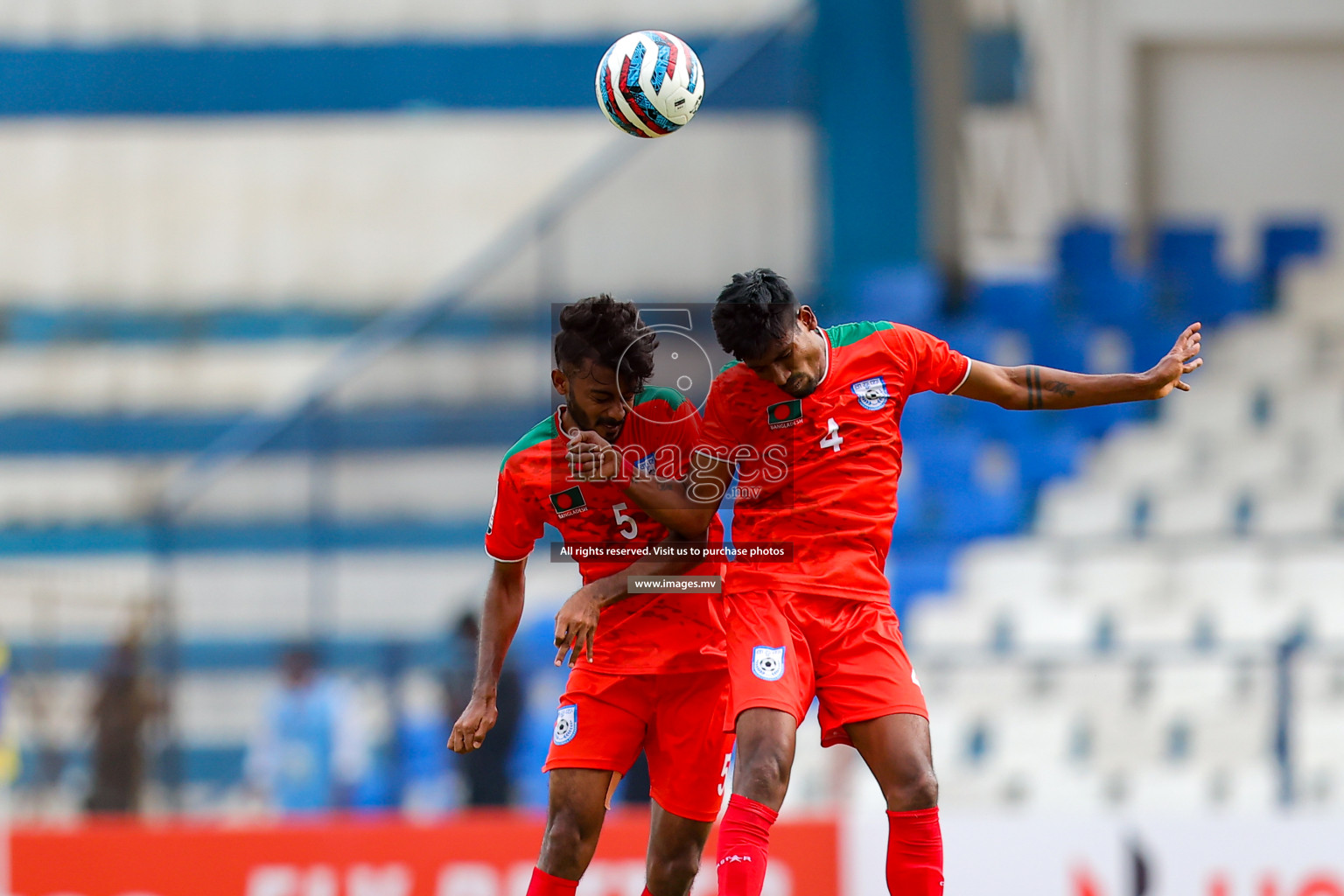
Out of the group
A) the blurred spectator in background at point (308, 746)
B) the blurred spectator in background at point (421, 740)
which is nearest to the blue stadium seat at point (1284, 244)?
the blurred spectator in background at point (421, 740)

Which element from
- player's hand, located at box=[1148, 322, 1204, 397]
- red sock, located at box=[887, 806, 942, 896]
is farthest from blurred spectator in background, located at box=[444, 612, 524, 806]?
player's hand, located at box=[1148, 322, 1204, 397]

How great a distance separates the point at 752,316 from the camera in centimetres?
489

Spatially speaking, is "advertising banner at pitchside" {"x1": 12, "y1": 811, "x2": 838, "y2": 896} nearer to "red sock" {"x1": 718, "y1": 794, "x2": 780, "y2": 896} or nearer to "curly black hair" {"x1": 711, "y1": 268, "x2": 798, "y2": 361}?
"red sock" {"x1": 718, "y1": 794, "x2": 780, "y2": 896}

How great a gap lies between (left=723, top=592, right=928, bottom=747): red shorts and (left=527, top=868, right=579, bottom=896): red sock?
69cm

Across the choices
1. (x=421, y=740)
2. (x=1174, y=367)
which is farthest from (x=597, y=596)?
(x=421, y=740)

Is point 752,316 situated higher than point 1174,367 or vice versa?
point 752,316

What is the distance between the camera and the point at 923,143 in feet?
44.9

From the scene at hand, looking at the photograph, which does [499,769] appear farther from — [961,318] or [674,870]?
[961,318]

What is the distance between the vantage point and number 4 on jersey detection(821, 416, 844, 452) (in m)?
5.20

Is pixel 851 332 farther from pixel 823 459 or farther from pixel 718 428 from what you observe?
pixel 718 428

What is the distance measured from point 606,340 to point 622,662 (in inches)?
40.1

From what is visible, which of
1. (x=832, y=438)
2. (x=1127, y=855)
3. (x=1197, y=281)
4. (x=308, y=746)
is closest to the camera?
(x=832, y=438)

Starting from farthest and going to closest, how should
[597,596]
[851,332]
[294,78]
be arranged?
[294,78], [851,332], [597,596]

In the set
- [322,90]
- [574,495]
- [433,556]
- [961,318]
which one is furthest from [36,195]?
[574,495]
